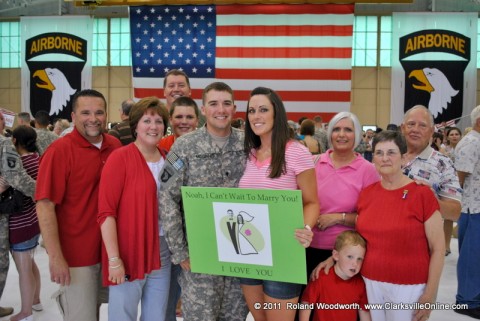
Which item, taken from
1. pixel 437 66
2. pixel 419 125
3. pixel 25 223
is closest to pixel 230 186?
pixel 419 125

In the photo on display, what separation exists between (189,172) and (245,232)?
0.48 m

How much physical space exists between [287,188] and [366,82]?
67.9ft

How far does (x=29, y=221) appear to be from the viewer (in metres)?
3.89

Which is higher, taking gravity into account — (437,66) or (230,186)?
(437,66)

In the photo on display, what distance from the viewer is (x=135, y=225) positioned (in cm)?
260

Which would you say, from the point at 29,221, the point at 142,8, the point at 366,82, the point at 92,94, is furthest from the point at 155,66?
the point at 366,82

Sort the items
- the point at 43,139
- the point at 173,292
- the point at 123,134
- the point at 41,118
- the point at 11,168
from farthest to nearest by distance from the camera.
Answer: the point at 41,118 → the point at 43,139 → the point at 123,134 → the point at 11,168 → the point at 173,292

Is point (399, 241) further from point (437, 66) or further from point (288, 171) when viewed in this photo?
point (437, 66)

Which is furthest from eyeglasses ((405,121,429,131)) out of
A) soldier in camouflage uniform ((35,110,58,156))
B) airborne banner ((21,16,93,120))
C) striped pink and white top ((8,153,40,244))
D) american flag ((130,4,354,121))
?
airborne banner ((21,16,93,120))

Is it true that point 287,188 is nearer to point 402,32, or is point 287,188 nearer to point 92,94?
point 92,94

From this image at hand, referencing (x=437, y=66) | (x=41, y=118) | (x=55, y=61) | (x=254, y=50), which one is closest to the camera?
(x=41, y=118)

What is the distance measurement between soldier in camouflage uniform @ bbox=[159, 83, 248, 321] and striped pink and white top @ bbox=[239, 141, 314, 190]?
0.17m

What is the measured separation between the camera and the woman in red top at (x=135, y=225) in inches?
101

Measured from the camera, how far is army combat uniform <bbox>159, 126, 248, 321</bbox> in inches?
102
